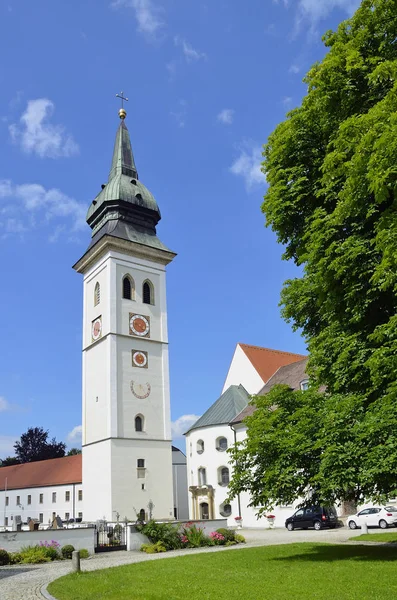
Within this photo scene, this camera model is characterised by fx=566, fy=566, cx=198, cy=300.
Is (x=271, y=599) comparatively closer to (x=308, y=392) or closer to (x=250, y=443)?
(x=250, y=443)

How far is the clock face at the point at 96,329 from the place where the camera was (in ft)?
127

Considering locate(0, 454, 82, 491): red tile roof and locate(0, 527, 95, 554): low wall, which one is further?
locate(0, 454, 82, 491): red tile roof

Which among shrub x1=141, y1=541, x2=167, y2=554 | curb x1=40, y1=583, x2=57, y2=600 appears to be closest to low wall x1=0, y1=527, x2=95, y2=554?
shrub x1=141, y1=541, x2=167, y2=554

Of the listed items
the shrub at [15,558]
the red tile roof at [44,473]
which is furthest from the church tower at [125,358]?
the red tile roof at [44,473]

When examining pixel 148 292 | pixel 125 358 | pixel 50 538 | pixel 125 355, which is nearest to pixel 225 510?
pixel 125 358

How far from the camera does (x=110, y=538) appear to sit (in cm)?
2422

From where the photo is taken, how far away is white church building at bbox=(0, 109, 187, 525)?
3462 centimetres

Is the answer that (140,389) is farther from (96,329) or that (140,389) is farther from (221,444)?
(221,444)

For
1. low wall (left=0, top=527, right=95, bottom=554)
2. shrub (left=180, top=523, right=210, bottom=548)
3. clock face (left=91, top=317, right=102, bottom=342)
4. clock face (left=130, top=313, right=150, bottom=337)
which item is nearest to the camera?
low wall (left=0, top=527, right=95, bottom=554)

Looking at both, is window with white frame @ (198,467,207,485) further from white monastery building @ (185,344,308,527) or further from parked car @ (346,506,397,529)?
parked car @ (346,506,397,529)

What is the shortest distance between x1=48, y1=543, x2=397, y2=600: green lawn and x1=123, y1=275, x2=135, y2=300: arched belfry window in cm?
2404

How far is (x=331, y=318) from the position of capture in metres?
14.4

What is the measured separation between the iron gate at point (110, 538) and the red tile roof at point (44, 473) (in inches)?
1330

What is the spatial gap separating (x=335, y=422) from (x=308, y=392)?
2.16m
